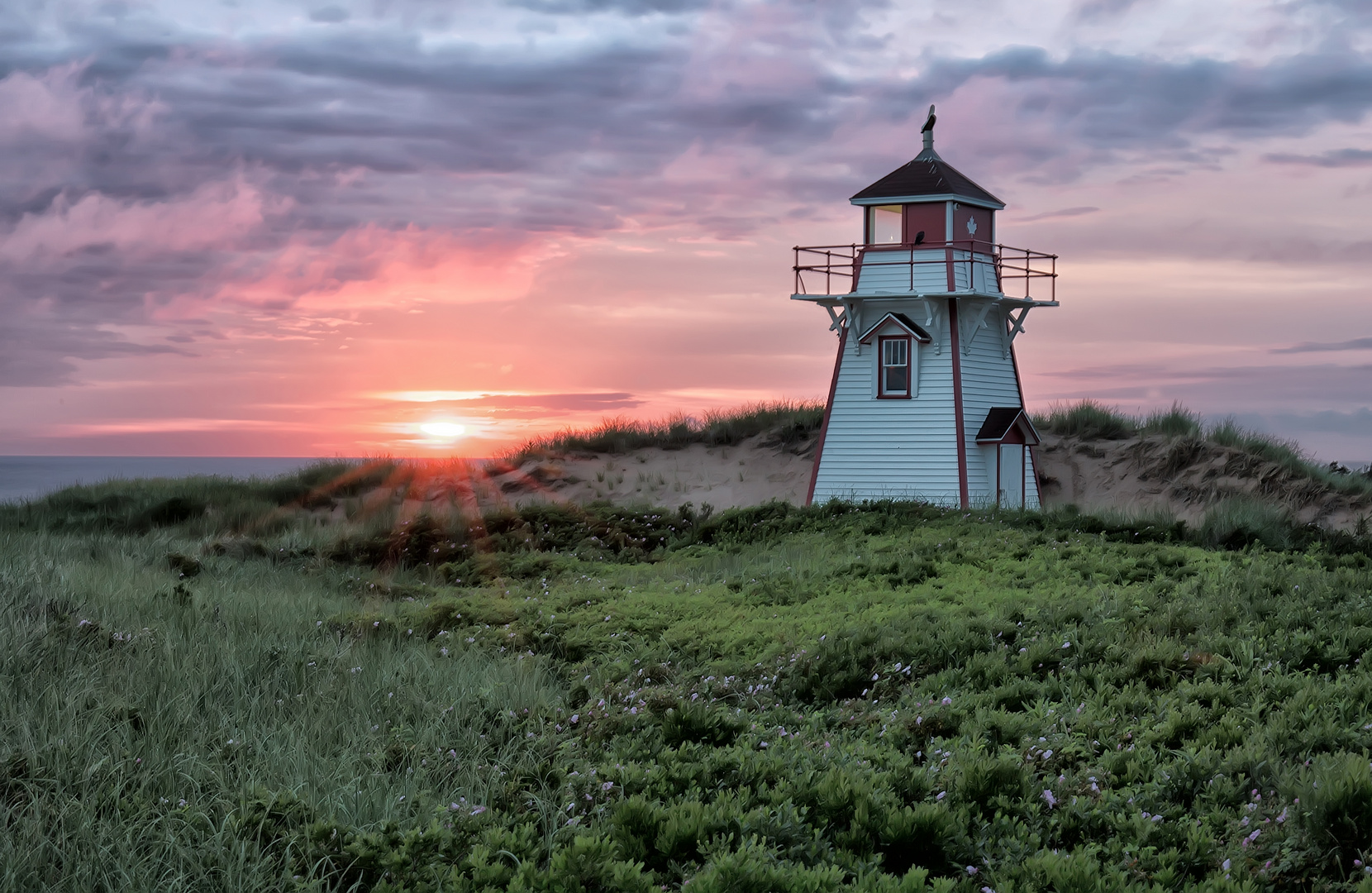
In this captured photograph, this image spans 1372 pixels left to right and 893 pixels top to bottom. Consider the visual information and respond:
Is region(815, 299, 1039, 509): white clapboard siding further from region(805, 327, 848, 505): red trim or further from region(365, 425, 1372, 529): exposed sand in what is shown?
region(365, 425, 1372, 529): exposed sand

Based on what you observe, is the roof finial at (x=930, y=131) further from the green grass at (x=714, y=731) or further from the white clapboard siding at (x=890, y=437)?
the green grass at (x=714, y=731)

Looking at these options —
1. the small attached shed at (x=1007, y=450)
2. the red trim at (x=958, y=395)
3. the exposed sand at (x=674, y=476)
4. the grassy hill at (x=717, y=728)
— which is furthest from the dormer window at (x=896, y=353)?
the grassy hill at (x=717, y=728)

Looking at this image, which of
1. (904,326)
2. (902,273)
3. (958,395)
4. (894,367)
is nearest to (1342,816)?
(958,395)

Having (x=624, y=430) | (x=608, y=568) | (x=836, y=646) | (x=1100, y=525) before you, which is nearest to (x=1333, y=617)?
(x=836, y=646)

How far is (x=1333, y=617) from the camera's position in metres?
9.89

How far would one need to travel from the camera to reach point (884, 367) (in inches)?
1123

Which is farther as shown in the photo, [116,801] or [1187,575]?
[1187,575]

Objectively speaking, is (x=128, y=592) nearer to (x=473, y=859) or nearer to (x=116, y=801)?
(x=116, y=801)

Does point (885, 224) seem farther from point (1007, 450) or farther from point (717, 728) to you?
point (717, 728)

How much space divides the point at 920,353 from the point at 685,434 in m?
11.2

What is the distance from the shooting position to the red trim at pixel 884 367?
28156mm

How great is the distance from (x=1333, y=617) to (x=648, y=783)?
691 cm

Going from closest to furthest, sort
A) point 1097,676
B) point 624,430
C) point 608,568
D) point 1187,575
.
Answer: point 1097,676
point 1187,575
point 608,568
point 624,430

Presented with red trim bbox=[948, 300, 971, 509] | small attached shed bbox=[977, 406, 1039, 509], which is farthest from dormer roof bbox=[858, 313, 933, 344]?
small attached shed bbox=[977, 406, 1039, 509]
